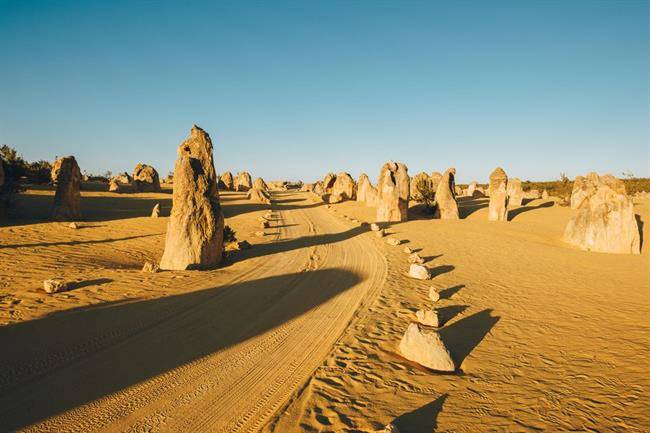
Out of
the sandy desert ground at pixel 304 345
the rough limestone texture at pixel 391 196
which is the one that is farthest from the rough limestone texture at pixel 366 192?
the sandy desert ground at pixel 304 345

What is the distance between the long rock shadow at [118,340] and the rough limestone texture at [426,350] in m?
2.54

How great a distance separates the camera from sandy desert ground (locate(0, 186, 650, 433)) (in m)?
4.02

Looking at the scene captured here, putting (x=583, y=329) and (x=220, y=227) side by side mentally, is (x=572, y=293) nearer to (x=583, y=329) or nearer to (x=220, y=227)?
(x=583, y=329)

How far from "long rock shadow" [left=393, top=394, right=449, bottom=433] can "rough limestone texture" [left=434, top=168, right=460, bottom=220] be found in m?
22.6

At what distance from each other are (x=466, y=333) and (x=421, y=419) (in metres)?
3.26

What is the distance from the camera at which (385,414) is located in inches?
162

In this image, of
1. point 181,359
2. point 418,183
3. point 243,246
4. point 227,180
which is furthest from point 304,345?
point 227,180

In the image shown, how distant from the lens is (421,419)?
4016mm

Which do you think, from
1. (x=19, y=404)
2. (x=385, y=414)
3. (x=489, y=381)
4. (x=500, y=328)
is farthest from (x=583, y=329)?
(x=19, y=404)

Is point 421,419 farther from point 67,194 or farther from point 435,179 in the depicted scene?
point 435,179

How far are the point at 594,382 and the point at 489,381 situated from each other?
1591 millimetres

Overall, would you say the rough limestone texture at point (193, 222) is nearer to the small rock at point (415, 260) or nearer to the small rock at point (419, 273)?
the small rock at point (419, 273)

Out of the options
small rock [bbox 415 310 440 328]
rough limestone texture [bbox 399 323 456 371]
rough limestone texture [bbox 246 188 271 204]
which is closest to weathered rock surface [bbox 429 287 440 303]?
small rock [bbox 415 310 440 328]

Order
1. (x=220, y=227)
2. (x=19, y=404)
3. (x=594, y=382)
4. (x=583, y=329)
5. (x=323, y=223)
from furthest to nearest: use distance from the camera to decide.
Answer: (x=323, y=223) → (x=220, y=227) → (x=583, y=329) → (x=594, y=382) → (x=19, y=404)
